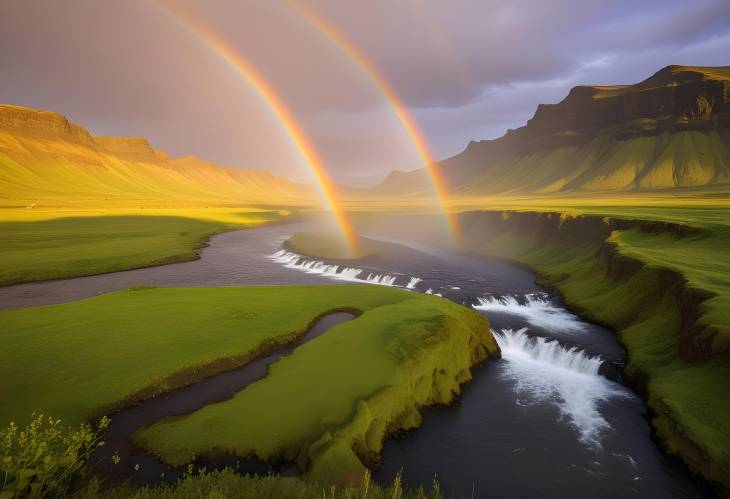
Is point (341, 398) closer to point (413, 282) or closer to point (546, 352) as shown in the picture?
point (546, 352)

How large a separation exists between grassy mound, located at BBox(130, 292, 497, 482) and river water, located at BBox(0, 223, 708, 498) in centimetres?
165

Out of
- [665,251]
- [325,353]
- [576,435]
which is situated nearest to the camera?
[576,435]

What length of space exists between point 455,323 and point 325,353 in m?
10.6

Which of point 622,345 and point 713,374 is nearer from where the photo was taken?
point 713,374

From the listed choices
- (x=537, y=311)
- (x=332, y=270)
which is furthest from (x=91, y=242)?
(x=537, y=311)

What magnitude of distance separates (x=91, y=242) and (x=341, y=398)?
86.3 metres

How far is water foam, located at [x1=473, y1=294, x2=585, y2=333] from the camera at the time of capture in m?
39.7

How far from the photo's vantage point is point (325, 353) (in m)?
27.7

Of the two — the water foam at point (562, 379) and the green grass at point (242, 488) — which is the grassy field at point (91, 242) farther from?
the water foam at point (562, 379)

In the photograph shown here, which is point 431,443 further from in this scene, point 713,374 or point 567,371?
point 713,374

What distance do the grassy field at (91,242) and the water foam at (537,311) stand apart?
2233 inches

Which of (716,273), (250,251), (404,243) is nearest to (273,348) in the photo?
(716,273)

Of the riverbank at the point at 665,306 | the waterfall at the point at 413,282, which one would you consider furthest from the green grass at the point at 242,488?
the waterfall at the point at 413,282

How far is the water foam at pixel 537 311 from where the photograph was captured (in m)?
39.7
